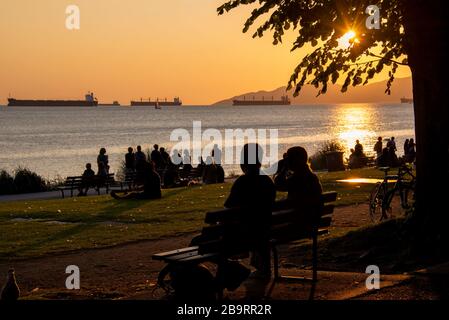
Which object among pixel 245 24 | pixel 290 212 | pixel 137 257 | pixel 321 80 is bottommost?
pixel 137 257

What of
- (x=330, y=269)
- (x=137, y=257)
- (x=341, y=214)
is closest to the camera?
(x=330, y=269)

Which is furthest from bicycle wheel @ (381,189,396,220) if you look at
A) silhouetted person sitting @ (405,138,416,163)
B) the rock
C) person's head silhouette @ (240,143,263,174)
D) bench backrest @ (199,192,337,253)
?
silhouetted person sitting @ (405,138,416,163)

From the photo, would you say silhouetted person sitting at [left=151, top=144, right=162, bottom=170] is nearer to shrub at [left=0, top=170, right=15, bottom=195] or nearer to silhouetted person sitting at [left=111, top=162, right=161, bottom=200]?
shrub at [left=0, top=170, right=15, bottom=195]

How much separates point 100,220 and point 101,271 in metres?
6.58

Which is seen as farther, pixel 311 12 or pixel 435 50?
pixel 311 12

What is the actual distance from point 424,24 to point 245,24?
3658 millimetres

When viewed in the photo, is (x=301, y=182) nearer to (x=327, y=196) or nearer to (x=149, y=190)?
(x=327, y=196)

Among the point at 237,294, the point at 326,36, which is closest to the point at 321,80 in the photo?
the point at 326,36

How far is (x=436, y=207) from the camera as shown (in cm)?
1118

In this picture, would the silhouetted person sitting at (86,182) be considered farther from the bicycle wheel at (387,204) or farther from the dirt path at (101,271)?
the bicycle wheel at (387,204)

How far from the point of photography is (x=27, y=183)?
34.4 metres

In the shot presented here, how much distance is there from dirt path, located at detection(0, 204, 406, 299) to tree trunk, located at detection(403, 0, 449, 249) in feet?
8.48

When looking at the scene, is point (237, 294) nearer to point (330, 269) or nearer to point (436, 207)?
point (330, 269)

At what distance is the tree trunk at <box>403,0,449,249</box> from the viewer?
36.2 ft
